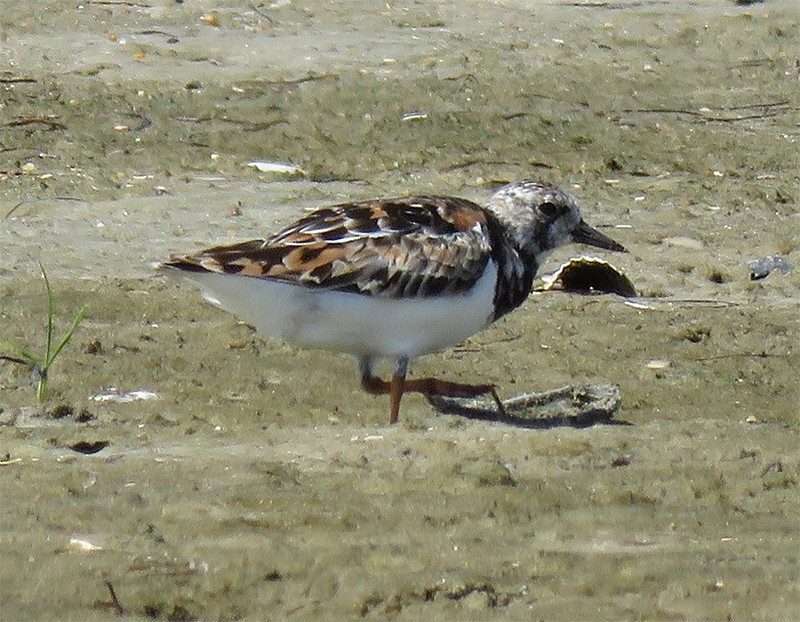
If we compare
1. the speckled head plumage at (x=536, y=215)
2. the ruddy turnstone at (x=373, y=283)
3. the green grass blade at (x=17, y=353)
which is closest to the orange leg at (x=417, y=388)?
the ruddy turnstone at (x=373, y=283)

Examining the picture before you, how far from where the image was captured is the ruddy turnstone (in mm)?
4543

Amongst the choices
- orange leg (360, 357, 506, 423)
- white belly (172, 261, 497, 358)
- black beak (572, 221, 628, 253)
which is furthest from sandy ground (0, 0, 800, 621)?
black beak (572, 221, 628, 253)

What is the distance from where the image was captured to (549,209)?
16.9ft

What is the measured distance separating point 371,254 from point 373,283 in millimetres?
86

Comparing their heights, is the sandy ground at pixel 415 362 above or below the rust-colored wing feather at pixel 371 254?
below

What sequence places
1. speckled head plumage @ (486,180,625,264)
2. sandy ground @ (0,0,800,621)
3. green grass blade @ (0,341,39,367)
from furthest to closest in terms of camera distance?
1. speckled head plumage @ (486,180,625,264)
2. green grass blade @ (0,341,39,367)
3. sandy ground @ (0,0,800,621)

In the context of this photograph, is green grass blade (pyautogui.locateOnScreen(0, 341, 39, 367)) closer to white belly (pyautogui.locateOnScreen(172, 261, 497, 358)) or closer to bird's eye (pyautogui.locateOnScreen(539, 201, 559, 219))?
white belly (pyautogui.locateOnScreen(172, 261, 497, 358))

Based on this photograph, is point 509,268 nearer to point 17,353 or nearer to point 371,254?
point 371,254

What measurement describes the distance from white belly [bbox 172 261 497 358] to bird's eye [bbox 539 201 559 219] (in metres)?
0.54

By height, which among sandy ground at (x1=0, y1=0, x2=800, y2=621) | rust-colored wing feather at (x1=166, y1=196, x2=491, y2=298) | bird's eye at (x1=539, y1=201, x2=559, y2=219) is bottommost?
sandy ground at (x1=0, y1=0, x2=800, y2=621)

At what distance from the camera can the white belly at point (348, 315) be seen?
14.9 feet

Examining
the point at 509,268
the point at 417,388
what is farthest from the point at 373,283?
the point at 509,268

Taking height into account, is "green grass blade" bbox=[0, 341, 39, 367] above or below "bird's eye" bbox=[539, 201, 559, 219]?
below

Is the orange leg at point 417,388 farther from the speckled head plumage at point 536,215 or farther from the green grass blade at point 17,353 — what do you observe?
the green grass blade at point 17,353
